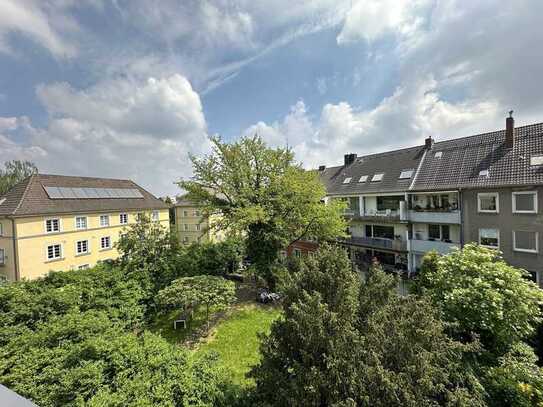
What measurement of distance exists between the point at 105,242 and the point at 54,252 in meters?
4.90

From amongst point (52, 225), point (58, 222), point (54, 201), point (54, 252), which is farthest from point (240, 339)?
point (54, 201)

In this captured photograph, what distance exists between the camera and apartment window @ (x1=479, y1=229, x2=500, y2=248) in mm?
15552

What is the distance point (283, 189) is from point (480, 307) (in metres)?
11.3

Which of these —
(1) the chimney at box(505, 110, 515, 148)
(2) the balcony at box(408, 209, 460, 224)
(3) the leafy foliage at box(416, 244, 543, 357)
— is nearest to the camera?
(3) the leafy foliage at box(416, 244, 543, 357)

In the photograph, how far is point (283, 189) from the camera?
653 inches

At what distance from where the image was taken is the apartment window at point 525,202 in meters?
14.2

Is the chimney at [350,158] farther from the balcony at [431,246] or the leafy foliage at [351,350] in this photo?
the leafy foliage at [351,350]

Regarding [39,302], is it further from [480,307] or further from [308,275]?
[480,307]

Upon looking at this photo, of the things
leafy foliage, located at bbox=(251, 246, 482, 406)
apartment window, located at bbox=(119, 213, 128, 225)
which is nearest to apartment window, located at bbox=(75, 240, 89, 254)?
apartment window, located at bbox=(119, 213, 128, 225)

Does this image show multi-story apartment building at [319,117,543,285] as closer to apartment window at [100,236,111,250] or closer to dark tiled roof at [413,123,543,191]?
dark tiled roof at [413,123,543,191]

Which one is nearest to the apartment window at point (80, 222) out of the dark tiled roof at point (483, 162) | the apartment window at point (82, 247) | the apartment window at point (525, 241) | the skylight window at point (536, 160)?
the apartment window at point (82, 247)

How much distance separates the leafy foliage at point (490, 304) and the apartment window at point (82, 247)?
30.2m

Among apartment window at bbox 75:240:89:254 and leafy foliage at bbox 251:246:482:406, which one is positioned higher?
leafy foliage at bbox 251:246:482:406

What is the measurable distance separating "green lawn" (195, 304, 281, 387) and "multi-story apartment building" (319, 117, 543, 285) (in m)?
12.6
